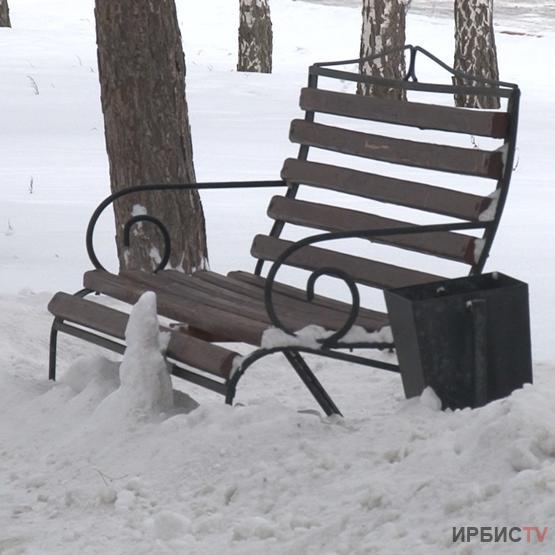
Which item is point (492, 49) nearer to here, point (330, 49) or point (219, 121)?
point (219, 121)

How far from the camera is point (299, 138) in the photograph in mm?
4469

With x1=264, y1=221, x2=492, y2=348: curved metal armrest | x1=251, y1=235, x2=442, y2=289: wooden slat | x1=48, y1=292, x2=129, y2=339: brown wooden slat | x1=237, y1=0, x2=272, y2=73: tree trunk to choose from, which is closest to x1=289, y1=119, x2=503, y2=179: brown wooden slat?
x1=251, y1=235, x2=442, y2=289: wooden slat

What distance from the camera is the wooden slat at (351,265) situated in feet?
12.9

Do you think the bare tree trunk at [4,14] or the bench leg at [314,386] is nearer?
the bench leg at [314,386]

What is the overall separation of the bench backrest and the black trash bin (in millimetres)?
547

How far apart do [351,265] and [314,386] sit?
2.66 feet

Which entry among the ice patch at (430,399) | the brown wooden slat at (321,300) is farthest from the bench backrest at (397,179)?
the ice patch at (430,399)

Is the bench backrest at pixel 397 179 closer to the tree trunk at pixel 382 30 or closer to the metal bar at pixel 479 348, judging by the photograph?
the metal bar at pixel 479 348

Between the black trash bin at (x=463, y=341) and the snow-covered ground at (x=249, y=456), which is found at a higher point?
the black trash bin at (x=463, y=341)

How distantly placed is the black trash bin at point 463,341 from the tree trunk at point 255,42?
12206 millimetres

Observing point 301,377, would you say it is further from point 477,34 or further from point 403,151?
point 477,34

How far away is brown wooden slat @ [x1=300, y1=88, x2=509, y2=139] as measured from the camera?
12.8 ft

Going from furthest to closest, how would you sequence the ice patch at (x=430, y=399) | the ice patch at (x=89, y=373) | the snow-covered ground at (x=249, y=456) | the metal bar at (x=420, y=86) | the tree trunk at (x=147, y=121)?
the tree trunk at (x=147, y=121), the metal bar at (x=420, y=86), the ice patch at (x=89, y=373), the ice patch at (x=430, y=399), the snow-covered ground at (x=249, y=456)

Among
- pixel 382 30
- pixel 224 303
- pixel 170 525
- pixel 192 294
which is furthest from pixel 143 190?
pixel 382 30
